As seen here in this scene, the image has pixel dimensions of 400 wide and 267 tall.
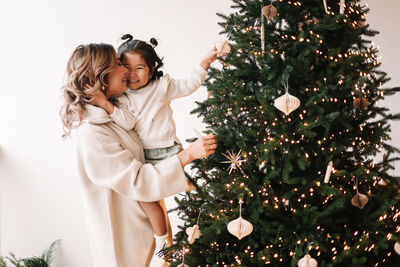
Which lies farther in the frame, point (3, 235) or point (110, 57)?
point (3, 235)

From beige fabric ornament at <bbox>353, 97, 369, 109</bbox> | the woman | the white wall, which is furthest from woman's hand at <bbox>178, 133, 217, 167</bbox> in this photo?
the white wall

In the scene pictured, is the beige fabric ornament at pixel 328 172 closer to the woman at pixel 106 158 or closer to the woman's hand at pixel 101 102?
the woman at pixel 106 158

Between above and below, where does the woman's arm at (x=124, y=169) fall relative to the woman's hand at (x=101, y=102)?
below

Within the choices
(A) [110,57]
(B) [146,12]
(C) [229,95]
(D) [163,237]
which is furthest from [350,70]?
(B) [146,12]

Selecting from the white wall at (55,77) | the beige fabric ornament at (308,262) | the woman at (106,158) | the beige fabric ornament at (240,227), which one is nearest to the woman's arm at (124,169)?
the woman at (106,158)

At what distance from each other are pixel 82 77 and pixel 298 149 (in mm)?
865

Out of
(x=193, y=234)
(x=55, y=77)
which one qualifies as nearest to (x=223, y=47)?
(x=193, y=234)

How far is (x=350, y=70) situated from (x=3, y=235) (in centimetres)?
306

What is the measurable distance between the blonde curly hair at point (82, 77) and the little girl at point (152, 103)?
163mm

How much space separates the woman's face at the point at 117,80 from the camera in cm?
140

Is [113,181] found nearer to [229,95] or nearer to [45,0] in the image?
[229,95]

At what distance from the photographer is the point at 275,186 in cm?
128

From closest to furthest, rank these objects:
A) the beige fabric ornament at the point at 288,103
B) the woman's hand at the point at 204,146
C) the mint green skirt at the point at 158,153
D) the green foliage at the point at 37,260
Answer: the beige fabric ornament at the point at 288,103
the woman's hand at the point at 204,146
the mint green skirt at the point at 158,153
the green foliage at the point at 37,260

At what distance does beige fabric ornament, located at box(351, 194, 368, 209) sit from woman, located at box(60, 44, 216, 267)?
0.53 meters
